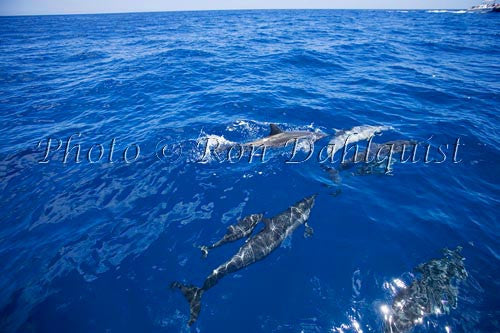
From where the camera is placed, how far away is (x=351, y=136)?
12.9 m

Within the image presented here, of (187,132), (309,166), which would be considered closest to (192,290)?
(309,166)

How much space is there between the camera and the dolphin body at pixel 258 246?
21.8 ft

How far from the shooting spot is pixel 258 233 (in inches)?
314

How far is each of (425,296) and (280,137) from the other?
811 centimetres

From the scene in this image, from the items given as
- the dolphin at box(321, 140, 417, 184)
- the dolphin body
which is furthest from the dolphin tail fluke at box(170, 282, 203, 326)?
the dolphin at box(321, 140, 417, 184)

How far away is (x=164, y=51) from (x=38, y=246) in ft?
96.1

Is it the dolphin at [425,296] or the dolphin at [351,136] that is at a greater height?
the dolphin at [351,136]

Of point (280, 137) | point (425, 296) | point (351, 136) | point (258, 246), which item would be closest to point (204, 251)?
point (258, 246)

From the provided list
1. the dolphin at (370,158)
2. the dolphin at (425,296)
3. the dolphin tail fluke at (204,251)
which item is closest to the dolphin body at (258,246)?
the dolphin tail fluke at (204,251)

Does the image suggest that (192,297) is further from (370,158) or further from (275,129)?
(370,158)

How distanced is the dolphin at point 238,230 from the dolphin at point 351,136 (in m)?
5.39

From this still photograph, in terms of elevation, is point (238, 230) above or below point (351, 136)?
below

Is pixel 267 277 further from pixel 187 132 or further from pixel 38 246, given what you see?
pixel 187 132

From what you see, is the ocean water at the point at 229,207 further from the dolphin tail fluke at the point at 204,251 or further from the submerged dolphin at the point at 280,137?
the submerged dolphin at the point at 280,137
